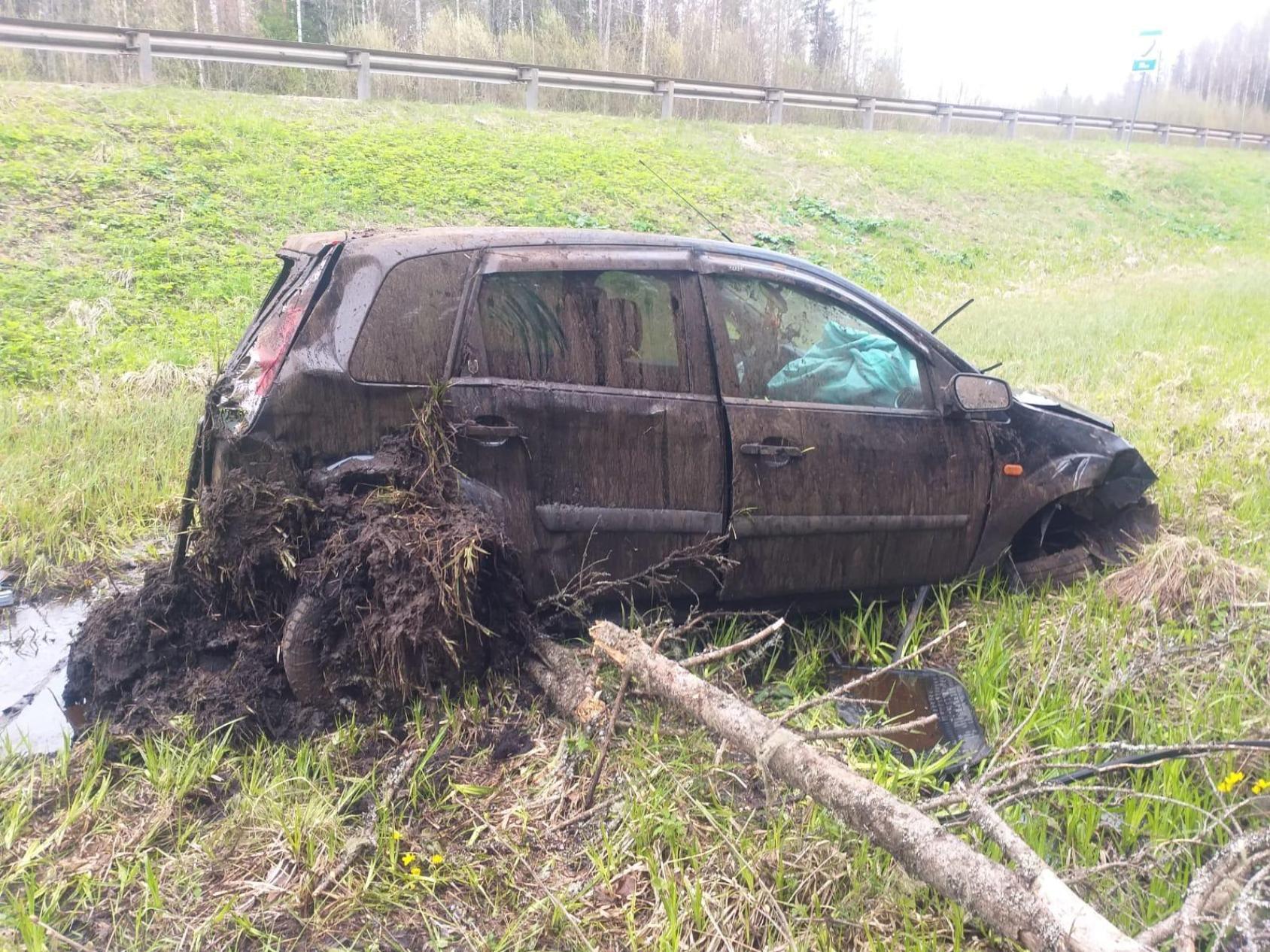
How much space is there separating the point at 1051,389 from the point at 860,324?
444 cm

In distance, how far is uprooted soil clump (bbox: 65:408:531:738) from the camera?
10.3 ft

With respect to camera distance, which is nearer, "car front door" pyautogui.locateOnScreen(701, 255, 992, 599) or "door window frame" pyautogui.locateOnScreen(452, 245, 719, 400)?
"door window frame" pyautogui.locateOnScreen(452, 245, 719, 400)

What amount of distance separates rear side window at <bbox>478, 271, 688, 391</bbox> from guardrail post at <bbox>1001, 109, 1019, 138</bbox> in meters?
26.2

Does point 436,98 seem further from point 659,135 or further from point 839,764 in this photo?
→ point 839,764

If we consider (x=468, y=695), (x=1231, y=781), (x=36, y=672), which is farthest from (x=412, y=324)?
(x=1231, y=781)

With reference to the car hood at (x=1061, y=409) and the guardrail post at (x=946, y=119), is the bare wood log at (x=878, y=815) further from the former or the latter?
the guardrail post at (x=946, y=119)

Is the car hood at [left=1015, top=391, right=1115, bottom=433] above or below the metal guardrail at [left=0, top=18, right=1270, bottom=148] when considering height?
below

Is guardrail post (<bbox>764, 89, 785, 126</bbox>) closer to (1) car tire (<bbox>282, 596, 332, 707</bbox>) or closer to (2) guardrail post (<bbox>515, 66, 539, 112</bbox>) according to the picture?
(2) guardrail post (<bbox>515, 66, 539, 112</bbox>)

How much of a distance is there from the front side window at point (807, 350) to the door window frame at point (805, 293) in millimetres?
15

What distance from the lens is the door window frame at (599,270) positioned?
3.39 m

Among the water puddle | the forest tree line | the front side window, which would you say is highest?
the forest tree line

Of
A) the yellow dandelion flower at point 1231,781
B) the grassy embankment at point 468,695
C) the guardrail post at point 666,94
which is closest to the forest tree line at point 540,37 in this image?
the guardrail post at point 666,94

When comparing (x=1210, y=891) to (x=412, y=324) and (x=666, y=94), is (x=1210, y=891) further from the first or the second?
(x=666, y=94)

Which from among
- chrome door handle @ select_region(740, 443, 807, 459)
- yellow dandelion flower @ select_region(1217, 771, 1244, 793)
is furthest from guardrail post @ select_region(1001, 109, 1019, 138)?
yellow dandelion flower @ select_region(1217, 771, 1244, 793)
